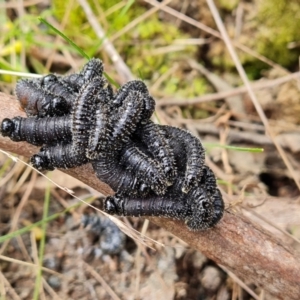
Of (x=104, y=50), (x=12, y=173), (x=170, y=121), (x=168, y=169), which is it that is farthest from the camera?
(x=104, y=50)

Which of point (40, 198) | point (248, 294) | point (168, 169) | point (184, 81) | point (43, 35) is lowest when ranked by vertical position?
point (40, 198)

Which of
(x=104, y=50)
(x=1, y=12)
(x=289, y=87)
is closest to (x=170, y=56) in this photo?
(x=104, y=50)

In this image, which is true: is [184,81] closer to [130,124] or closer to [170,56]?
[170,56]

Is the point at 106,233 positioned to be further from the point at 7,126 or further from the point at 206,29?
the point at 206,29

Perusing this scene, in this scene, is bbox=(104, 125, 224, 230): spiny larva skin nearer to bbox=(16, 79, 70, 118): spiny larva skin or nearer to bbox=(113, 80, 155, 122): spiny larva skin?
bbox=(113, 80, 155, 122): spiny larva skin

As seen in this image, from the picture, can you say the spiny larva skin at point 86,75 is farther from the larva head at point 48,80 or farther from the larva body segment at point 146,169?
the larva body segment at point 146,169

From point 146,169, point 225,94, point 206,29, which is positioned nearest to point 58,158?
point 146,169

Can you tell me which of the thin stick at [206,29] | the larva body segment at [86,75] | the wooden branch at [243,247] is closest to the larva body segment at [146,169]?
the wooden branch at [243,247]
